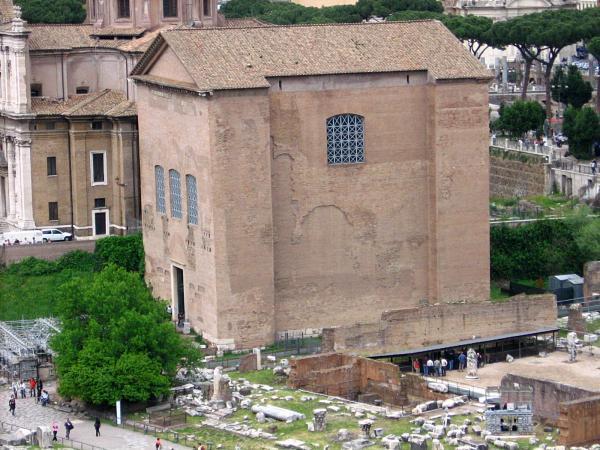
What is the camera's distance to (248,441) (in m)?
57.0

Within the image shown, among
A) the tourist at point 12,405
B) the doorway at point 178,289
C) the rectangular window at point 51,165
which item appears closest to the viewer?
the tourist at point 12,405

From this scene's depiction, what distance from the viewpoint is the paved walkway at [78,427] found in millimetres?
57688

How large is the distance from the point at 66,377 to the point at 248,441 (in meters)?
6.28

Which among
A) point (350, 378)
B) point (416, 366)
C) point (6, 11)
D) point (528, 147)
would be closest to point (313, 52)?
point (416, 366)

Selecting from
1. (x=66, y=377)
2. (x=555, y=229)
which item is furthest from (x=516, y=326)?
(x=66, y=377)

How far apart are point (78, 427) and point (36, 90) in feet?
69.9

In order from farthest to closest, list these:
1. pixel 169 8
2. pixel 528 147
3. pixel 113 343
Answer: pixel 528 147, pixel 169 8, pixel 113 343

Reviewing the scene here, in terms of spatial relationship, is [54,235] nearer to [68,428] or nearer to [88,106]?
[88,106]

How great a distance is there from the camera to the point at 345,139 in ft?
224

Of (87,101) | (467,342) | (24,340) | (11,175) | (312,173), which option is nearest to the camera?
(467,342)

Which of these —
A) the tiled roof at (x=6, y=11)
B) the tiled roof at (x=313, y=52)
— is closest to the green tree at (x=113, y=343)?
the tiled roof at (x=313, y=52)

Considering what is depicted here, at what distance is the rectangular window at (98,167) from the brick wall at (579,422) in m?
26.1

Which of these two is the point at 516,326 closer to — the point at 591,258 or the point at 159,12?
the point at 591,258

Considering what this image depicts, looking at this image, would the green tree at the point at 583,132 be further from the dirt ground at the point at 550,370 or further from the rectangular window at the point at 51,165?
the dirt ground at the point at 550,370
